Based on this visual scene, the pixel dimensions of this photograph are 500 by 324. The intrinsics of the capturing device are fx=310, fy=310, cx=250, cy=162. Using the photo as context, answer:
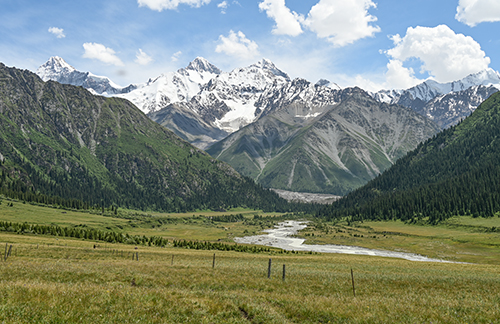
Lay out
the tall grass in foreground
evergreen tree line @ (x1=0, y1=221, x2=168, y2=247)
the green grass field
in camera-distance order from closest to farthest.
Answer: the tall grass in foreground → evergreen tree line @ (x1=0, y1=221, x2=168, y2=247) → the green grass field

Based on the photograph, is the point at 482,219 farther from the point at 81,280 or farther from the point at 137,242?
the point at 81,280

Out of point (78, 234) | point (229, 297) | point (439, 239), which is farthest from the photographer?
point (439, 239)

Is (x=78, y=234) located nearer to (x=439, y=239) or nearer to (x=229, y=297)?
(x=229, y=297)

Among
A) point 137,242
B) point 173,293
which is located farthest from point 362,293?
point 137,242

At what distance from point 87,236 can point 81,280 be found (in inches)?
3030

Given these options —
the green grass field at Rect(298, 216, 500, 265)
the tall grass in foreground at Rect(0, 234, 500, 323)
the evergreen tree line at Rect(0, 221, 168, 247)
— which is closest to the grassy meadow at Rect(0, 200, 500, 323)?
the tall grass in foreground at Rect(0, 234, 500, 323)

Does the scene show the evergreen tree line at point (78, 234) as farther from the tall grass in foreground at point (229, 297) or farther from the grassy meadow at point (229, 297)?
the tall grass in foreground at point (229, 297)

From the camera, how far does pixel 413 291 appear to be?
32.6 metres

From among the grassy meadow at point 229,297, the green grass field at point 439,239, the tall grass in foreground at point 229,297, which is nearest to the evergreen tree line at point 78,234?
the grassy meadow at point 229,297

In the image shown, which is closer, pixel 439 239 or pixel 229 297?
pixel 229 297

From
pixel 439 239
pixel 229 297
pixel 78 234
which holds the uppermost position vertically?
pixel 229 297

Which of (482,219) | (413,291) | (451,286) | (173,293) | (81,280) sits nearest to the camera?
(173,293)

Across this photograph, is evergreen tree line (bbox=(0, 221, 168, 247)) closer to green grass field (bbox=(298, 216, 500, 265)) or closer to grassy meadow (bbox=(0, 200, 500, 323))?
grassy meadow (bbox=(0, 200, 500, 323))

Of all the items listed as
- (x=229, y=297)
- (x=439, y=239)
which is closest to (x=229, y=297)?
(x=229, y=297)
